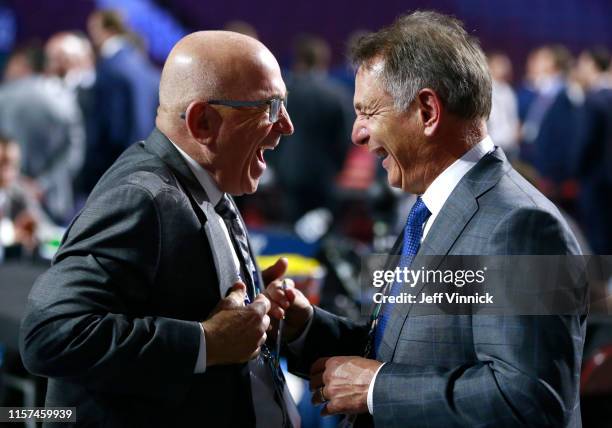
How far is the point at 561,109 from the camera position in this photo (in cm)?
918

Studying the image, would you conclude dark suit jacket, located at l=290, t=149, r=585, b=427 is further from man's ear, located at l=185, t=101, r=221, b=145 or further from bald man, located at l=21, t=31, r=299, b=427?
man's ear, located at l=185, t=101, r=221, b=145

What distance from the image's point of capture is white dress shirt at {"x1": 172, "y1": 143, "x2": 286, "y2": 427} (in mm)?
2143

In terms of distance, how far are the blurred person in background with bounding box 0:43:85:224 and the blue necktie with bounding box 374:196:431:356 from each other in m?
5.83

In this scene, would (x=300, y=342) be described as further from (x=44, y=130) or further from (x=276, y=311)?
(x=44, y=130)

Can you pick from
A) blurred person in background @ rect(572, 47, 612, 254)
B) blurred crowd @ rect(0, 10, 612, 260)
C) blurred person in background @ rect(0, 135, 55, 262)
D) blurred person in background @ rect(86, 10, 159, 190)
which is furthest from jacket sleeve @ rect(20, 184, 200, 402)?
blurred person in background @ rect(572, 47, 612, 254)

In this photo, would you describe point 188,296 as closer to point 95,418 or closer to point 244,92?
point 95,418

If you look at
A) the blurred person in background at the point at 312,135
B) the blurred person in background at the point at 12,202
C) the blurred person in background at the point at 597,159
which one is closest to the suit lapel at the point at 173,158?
the blurred person in background at the point at 12,202

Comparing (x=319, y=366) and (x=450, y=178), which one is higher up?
(x=450, y=178)

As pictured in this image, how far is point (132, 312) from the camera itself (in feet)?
6.42

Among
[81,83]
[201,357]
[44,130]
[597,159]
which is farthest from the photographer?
[597,159]

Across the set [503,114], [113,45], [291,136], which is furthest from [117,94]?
[503,114]

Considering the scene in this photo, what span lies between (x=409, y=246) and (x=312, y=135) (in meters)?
6.14

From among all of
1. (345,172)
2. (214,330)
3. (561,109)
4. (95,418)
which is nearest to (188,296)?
(214,330)

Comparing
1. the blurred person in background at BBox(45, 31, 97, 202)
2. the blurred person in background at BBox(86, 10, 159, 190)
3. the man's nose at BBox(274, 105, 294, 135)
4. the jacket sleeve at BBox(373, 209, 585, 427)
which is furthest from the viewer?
the blurred person in background at BBox(45, 31, 97, 202)
